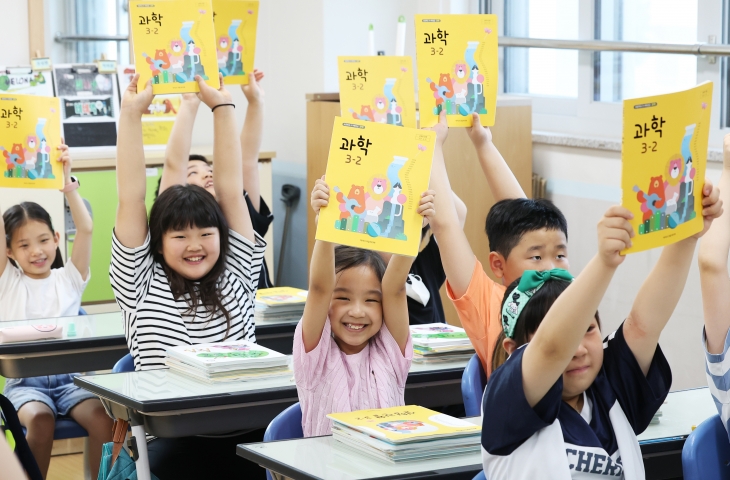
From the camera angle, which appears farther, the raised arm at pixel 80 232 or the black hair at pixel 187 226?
the raised arm at pixel 80 232

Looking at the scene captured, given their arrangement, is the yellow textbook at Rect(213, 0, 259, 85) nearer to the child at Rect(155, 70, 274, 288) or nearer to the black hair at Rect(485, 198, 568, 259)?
the child at Rect(155, 70, 274, 288)

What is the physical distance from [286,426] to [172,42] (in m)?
1.22

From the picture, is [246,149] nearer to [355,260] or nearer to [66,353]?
[66,353]

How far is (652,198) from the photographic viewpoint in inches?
57.3

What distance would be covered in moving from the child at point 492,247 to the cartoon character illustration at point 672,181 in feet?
2.59

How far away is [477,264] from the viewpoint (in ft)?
7.74

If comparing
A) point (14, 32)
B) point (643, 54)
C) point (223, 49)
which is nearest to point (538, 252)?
point (223, 49)


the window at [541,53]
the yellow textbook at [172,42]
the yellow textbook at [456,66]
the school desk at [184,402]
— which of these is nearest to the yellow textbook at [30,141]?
the yellow textbook at [172,42]

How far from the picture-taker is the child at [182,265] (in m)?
2.68

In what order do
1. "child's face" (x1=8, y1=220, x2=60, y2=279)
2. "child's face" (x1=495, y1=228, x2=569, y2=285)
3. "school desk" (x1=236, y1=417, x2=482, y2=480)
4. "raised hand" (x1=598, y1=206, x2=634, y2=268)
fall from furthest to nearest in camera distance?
"child's face" (x1=8, y1=220, x2=60, y2=279) → "child's face" (x1=495, y1=228, x2=569, y2=285) → "school desk" (x1=236, y1=417, x2=482, y2=480) → "raised hand" (x1=598, y1=206, x2=634, y2=268)

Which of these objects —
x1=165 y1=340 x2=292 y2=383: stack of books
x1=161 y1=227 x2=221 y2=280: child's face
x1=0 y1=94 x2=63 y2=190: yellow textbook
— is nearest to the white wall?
x1=0 y1=94 x2=63 y2=190: yellow textbook

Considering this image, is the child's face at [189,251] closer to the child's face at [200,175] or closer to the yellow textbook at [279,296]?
the yellow textbook at [279,296]

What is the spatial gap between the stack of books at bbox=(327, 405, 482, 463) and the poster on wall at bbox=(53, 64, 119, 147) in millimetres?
3371

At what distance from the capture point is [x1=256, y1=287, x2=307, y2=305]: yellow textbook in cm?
327
